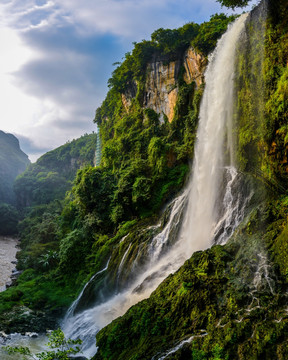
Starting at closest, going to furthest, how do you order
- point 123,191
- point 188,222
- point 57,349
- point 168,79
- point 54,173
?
point 57,349
point 188,222
point 123,191
point 168,79
point 54,173

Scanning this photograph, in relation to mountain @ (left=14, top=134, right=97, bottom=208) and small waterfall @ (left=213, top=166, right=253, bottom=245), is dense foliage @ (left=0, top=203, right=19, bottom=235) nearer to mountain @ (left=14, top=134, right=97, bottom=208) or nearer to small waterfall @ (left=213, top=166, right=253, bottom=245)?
mountain @ (left=14, top=134, right=97, bottom=208)

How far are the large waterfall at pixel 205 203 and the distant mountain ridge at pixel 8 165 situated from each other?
4880cm

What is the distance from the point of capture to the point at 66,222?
69.8 ft

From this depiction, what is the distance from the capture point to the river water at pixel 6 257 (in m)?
18.8

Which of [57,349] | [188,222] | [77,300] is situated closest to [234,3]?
Result: [188,222]

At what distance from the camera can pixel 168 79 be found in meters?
20.9

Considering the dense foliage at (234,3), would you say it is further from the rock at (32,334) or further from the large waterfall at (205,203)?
the rock at (32,334)

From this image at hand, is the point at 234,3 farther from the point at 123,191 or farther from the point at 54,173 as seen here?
the point at 54,173

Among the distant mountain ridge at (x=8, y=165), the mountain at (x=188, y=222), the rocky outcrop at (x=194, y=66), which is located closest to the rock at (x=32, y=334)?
the mountain at (x=188, y=222)

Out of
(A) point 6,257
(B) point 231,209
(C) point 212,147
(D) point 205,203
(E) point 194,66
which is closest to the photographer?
(B) point 231,209

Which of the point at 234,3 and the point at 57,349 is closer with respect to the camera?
the point at 57,349

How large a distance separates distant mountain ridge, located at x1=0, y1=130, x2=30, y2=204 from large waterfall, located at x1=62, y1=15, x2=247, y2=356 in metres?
48.8

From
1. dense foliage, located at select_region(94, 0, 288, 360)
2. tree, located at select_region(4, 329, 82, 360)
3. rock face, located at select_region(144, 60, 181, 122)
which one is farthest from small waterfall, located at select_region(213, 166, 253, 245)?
rock face, located at select_region(144, 60, 181, 122)

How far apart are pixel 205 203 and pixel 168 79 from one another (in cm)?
1270
